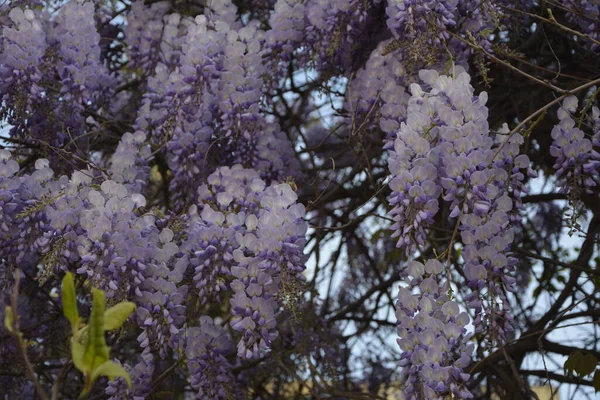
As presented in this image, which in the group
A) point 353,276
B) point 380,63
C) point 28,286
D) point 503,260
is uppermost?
point 353,276

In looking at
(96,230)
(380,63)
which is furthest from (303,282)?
(380,63)

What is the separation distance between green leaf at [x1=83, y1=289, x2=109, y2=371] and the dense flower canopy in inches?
24.9

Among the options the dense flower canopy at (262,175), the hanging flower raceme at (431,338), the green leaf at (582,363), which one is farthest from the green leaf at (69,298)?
the green leaf at (582,363)

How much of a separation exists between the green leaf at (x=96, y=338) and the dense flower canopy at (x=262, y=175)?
0.63 meters

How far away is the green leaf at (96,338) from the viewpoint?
3.68 feet

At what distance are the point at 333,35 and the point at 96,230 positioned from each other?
1083mm

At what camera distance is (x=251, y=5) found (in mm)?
3914

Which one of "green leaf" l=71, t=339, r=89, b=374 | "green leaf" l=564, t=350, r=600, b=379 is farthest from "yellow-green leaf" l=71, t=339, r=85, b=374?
"green leaf" l=564, t=350, r=600, b=379

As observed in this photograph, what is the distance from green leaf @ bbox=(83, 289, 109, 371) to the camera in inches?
44.2

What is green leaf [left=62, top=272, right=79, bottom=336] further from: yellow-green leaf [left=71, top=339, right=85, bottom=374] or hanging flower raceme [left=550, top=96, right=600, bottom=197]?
hanging flower raceme [left=550, top=96, right=600, bottom=197]

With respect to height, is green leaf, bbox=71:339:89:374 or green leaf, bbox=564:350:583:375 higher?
green leaf, bbox=564:350:583:375

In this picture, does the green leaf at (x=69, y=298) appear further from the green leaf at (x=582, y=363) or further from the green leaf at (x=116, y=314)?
the green leaf at (x=582, y=363)

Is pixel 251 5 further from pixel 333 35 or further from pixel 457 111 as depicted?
pixel 457 111

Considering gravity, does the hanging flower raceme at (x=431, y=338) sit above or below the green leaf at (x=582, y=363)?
below
